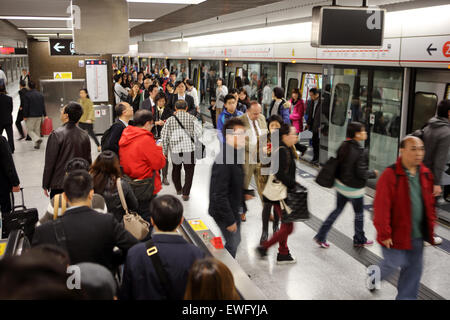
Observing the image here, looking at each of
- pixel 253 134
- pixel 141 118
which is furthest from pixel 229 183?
pixel 253 134

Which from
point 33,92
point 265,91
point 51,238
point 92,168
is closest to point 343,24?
point 92,168

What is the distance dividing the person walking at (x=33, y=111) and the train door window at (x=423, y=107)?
27.6 ft

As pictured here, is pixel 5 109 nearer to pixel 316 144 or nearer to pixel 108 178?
pixel 316 144

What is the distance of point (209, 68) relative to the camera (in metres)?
16.0

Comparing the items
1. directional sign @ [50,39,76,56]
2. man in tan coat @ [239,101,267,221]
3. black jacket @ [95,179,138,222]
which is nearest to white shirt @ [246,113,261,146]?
man in tan coat @ [239,101,267,221]

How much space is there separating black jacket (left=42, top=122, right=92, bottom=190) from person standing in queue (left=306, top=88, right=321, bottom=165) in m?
5.54

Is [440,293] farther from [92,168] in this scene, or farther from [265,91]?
[265,91]

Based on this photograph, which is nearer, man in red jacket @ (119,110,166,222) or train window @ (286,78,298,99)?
man in red jacket @ (119,110,166,222)

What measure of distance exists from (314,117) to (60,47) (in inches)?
308

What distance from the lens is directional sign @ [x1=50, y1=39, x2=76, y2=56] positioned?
12758 millimetres

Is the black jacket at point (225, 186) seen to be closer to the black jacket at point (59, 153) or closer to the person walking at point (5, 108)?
the black jacket at point (59, 153)

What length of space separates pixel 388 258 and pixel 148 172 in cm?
246

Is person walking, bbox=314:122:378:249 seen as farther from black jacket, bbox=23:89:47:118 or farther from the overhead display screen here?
black jacket, bbox=23:89:47:118

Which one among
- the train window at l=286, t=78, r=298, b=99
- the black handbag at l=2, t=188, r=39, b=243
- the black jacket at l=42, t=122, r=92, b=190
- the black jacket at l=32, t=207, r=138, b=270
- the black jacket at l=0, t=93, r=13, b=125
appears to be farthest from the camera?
the train window at l=286, t=78, r=298, b=99
